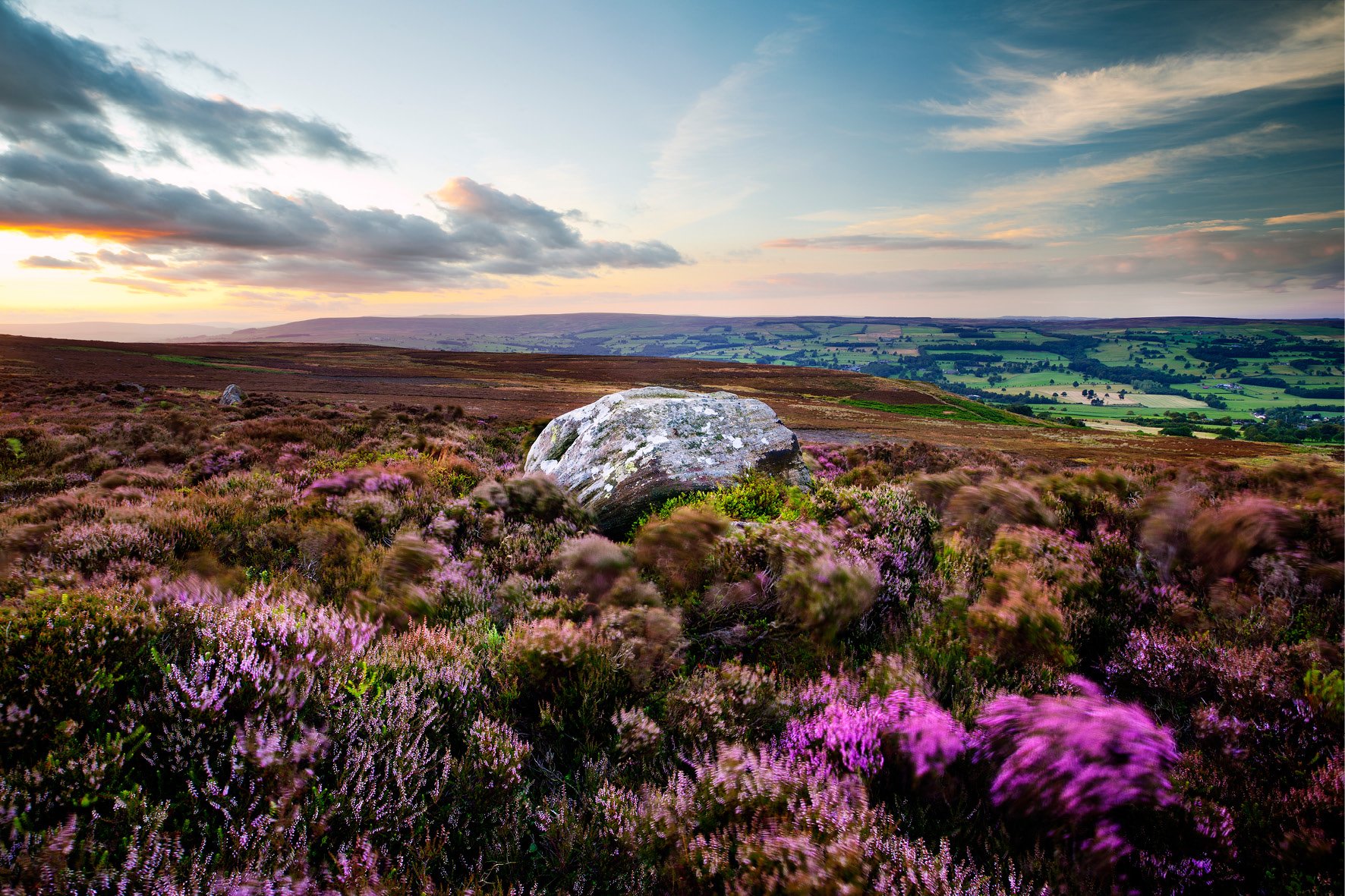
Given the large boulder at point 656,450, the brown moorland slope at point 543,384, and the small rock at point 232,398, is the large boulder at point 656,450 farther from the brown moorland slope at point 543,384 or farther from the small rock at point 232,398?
the small rock at point 232,398

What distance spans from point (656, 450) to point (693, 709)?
5.93 meters

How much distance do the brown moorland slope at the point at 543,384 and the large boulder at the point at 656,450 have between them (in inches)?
743

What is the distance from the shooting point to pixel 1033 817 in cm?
274

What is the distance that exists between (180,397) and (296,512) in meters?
33.1

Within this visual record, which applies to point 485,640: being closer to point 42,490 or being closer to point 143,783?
point 143,783

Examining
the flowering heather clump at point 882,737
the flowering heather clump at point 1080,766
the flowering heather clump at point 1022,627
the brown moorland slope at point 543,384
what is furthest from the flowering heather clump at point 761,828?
the brown moorland slope at point 543,384

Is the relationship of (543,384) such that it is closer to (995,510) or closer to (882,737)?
(995,510)

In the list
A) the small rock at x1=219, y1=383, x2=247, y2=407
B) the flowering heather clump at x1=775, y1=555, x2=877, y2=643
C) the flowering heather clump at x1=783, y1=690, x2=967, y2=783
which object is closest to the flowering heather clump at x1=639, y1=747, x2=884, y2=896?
the flowering heather clump at x1=783, y1=690, x2=967, y2=783

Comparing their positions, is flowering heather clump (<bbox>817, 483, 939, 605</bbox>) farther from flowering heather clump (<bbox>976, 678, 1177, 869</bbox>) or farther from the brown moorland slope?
the brown moorland slope

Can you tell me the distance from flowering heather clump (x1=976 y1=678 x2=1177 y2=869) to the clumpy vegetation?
15 millimetres

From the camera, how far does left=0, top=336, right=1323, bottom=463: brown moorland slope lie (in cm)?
4256

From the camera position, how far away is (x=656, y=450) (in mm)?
9172

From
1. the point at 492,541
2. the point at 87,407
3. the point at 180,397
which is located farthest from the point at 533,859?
the point at 180,397

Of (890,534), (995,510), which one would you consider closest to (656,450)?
(890,534)
